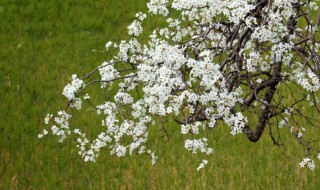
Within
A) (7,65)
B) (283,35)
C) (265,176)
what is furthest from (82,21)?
(283,35)

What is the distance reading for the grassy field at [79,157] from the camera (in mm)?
7824

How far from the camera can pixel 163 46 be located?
395 centimetres

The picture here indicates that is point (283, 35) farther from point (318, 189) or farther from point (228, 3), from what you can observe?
point (318, 189)

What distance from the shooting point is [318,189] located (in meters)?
7.58

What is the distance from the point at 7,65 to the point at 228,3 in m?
7.72

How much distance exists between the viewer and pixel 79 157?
8.51m

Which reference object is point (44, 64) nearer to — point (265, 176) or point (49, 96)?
point (49, 96)

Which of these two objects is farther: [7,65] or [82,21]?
[82,21]

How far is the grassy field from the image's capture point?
782cm

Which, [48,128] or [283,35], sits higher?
[48,128]

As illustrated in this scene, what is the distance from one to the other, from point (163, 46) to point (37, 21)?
29.8ft

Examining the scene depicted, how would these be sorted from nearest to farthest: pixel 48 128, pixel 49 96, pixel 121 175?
pixel 121 175 < pixel 48 128 < pixel 49 96

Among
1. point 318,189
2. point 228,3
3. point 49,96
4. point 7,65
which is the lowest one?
point 318,189

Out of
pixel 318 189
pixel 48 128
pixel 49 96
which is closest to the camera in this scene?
pixel 318 189
